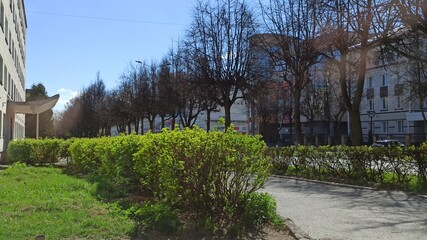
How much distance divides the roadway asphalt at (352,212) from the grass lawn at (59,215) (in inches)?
124

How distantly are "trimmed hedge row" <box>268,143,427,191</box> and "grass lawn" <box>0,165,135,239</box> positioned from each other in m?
7.72

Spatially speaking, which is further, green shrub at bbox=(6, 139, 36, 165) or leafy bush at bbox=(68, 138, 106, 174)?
green shrub at bbox=(6, 139, 36, 165)

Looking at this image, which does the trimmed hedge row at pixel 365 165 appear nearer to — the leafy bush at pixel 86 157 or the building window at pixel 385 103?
the leafy bush at pixel 86 157

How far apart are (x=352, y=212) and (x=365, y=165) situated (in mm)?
5114

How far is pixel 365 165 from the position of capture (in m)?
13.5

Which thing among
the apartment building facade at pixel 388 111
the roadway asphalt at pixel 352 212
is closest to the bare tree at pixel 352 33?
the roadway asphalt at pixel 352 212

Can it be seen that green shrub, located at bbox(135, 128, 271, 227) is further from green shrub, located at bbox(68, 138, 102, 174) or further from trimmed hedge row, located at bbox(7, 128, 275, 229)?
green shrub, located at bbox(68, 138, 102, 174)

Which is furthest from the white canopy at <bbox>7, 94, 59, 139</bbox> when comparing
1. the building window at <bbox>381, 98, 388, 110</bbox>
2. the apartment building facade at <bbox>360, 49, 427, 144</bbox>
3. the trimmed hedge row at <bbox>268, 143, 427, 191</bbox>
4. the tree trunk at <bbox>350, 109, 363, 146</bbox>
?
the building window at <bbox>381, 98, 388, 110</bbox>

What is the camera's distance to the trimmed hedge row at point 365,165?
12.2 metres

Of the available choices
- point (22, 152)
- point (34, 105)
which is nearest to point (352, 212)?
point (22, 152)

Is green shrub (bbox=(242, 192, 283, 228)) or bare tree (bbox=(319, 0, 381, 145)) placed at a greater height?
bare tree (bbox=(319, 0, 381, 145))

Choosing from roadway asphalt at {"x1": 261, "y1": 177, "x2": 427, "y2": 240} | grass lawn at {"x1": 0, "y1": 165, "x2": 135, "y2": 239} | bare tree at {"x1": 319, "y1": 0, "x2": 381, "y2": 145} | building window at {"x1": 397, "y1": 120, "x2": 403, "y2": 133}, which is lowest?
roadway asphalt at {"x1": 261, "y1": 177, "x2": 427, "y2": 240}

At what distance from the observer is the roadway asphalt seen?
7.01 m

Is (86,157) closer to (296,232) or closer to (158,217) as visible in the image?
(158,217)
